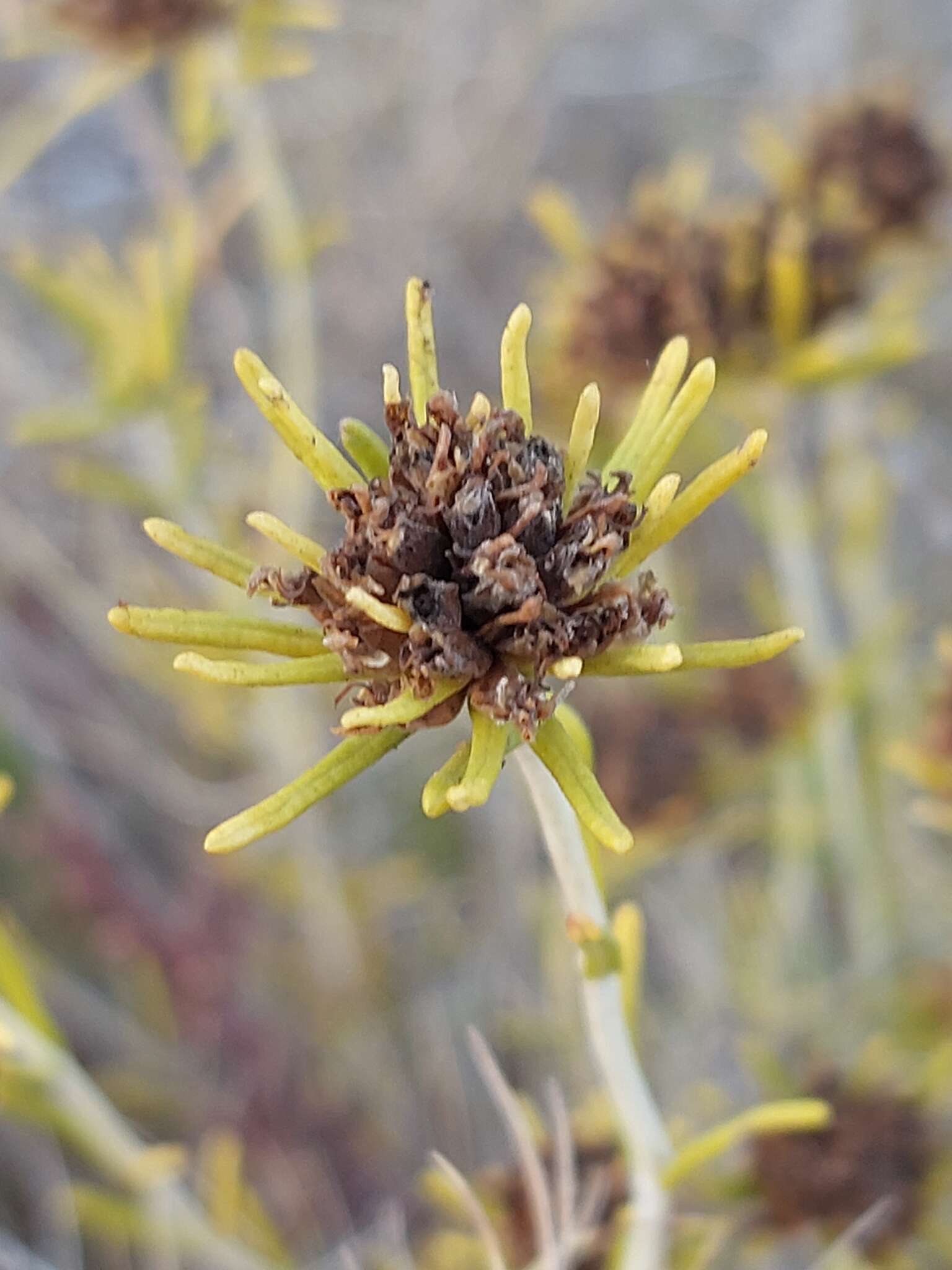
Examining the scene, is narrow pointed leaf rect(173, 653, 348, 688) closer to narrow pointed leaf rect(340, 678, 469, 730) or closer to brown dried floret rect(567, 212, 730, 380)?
narrow pointed leaf rect(340, 678, 469, 730)

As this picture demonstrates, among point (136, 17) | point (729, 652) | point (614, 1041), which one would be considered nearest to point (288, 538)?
point (729, 652)

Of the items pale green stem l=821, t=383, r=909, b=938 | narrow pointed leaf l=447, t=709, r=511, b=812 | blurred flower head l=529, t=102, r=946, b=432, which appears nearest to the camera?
narrow pointed leaf l=447, t=709, r=511, b=812

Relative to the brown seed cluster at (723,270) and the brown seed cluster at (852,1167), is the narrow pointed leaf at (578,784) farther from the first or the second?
the brown seed cluster at (723,270)

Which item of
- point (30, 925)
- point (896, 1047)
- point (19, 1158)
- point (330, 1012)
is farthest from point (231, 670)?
point (30, 925)

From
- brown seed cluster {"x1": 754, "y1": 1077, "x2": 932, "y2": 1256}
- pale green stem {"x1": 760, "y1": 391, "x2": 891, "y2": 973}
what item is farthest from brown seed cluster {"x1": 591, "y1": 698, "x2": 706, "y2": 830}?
brown seed cluster {"x1": 754, "y1": 1077, "x2": 932, "y2": 1256}

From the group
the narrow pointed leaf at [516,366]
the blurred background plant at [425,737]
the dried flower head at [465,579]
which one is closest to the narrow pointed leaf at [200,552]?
the dried flower head at [465,579]

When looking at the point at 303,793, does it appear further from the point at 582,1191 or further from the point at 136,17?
the point at 136,17

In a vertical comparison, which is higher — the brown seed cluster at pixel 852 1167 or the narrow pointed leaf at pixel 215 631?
the narrow pointed leaf at pixel 215 631
